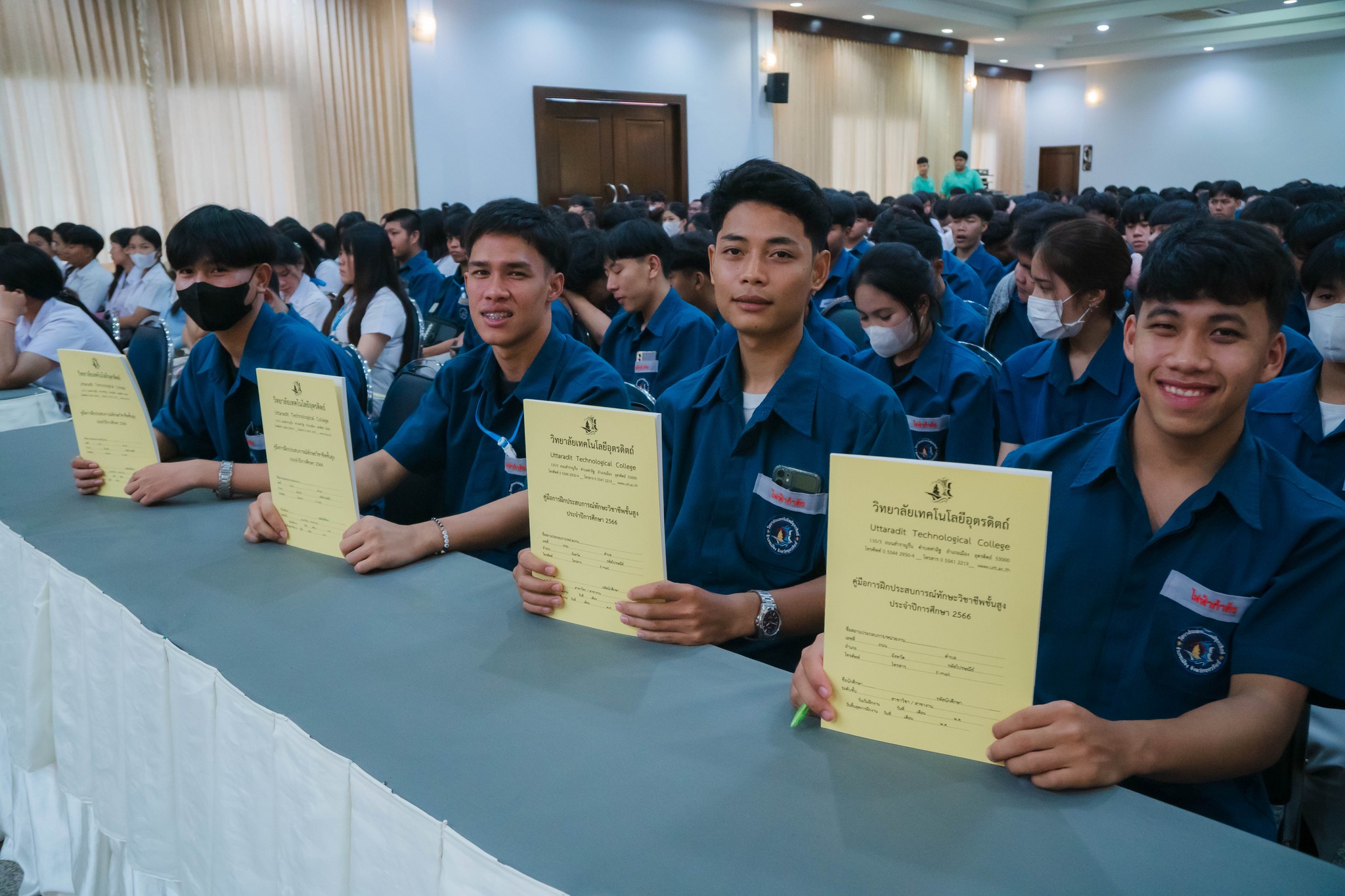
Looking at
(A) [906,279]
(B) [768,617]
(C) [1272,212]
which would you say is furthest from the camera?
(C) [1272,212]

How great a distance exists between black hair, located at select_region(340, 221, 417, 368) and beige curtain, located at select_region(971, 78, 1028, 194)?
51.2ft

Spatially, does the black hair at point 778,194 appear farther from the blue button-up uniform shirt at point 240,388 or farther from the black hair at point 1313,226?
the black hair at point 1313,226

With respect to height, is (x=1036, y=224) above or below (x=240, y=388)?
above

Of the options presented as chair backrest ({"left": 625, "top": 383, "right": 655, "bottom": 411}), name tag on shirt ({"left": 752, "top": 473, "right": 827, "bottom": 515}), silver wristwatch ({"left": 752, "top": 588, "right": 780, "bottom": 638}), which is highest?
chair backrest ({"left": 625, "top": 383, "right": 655, "bottom": 411})

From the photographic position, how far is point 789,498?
142 centimetres

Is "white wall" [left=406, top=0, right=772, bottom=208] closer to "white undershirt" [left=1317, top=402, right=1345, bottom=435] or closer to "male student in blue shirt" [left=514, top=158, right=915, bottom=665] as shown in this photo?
"male student in blue shirt" [left=514, top=158, right=915, bottom=665]

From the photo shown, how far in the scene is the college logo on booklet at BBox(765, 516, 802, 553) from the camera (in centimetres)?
142

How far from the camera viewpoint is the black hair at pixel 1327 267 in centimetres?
186

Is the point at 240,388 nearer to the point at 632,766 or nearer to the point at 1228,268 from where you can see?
the point at 632,766

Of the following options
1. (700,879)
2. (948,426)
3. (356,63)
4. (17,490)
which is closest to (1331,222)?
(948,426)

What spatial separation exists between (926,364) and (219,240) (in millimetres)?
1779

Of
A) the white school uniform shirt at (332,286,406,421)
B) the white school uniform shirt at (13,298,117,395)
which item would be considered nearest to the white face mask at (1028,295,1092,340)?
the white school uniform shirt at (332,286,406,421)

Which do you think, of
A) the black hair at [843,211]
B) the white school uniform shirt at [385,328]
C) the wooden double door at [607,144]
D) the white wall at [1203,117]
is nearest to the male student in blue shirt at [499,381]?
the white school uniform shirt at [385,328]

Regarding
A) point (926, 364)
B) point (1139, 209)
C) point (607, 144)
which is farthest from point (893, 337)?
point (607, 144)
